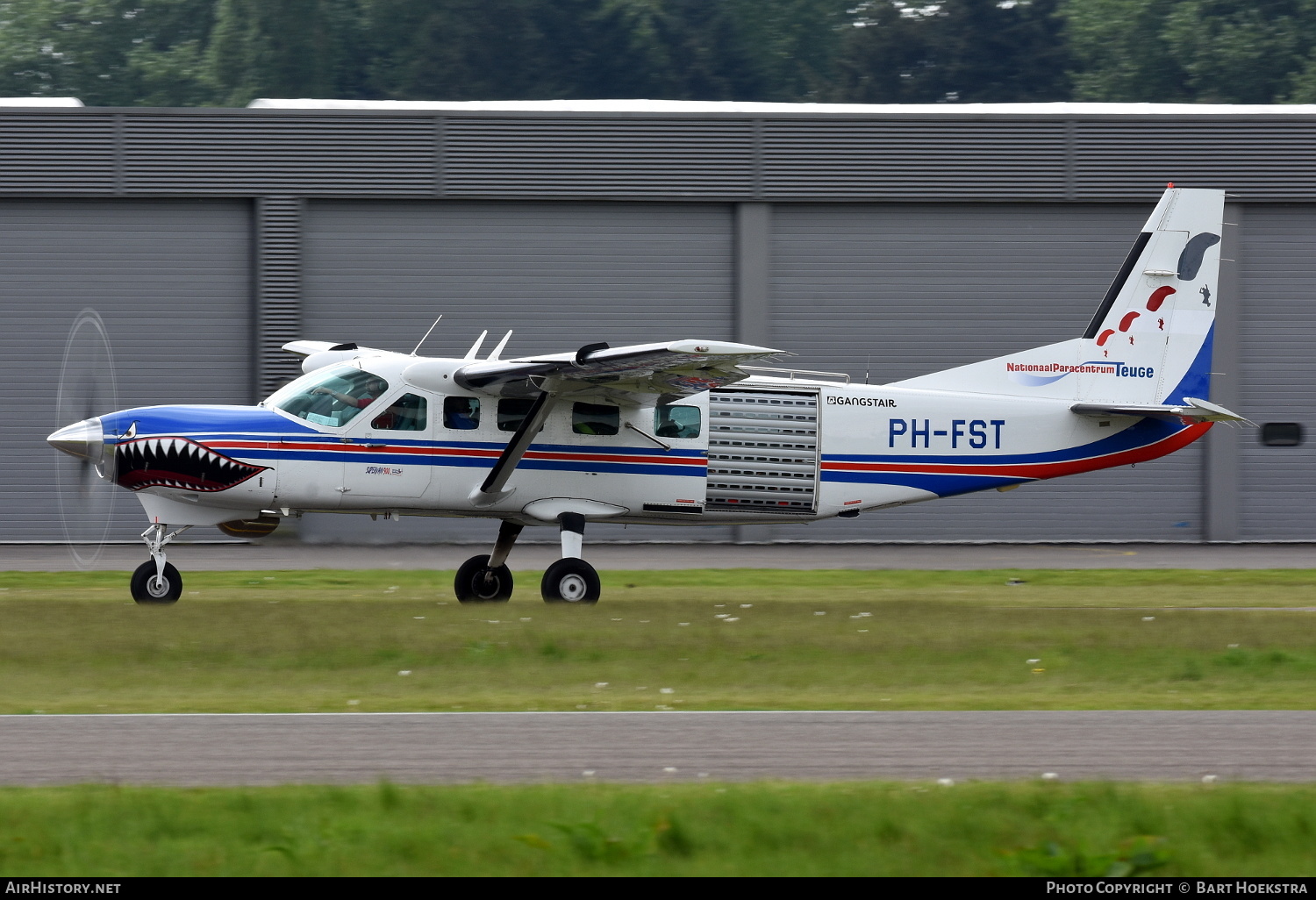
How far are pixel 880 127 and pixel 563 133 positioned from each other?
602 cm

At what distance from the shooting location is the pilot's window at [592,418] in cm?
1719

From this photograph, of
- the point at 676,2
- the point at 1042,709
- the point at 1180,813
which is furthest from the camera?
the point at 676,2

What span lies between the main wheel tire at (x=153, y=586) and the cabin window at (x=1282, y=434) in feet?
68.2

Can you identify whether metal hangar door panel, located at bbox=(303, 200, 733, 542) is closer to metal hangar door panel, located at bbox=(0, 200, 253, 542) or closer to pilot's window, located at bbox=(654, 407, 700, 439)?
metal hangar door panel, located at bbox=(0, 200, 253, 542)

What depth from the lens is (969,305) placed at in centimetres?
2848

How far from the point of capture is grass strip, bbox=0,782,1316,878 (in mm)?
6555

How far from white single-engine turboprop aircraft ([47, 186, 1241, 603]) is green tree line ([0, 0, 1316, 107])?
150 feet

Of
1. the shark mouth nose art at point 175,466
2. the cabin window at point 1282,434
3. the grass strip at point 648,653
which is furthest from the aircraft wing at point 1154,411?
the cabin window at point 1282,434

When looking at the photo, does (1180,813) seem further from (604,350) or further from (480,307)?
(480,307)

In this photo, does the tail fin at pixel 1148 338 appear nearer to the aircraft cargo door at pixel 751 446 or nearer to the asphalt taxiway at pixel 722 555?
the aircraft cargo door at pixel 751 446

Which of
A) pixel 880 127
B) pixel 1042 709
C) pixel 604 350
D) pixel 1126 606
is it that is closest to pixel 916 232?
pixel 880 127

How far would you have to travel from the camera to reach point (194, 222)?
27.8 meters

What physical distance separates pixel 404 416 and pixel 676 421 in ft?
10.3


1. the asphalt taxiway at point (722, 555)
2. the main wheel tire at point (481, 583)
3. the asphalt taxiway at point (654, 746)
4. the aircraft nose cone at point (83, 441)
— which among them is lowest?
the asphalt taxiway at point (722, 555)
